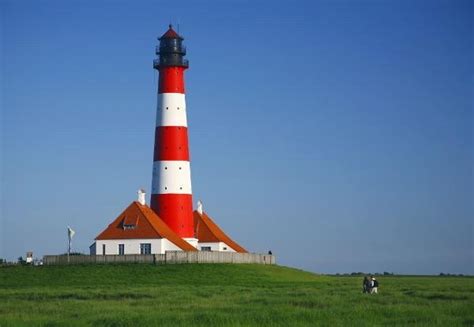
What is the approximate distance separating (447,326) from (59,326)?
1318cm

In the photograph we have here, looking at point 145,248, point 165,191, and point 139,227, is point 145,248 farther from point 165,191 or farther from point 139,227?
point 165,191

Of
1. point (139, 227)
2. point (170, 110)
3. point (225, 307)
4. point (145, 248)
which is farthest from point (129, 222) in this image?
point (225, 307)

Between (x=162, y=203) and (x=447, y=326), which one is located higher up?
(x=162, y=203)

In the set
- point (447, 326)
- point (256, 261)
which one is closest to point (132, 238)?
point (256, 261)

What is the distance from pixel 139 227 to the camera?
7694cm

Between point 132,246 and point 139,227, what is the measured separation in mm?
1686

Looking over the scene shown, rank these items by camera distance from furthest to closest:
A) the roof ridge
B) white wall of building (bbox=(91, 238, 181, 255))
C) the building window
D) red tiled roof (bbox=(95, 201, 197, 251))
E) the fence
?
the building window
white wall of building (bbox=(91, 238, 181, 255))
red tiled roof (bbox=(95, 201, 197, 251))
the roof ridge
the fence

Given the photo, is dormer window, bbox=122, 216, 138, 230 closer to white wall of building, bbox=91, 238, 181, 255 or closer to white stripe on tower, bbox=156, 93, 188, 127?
white wall of building, bbox=91, 238, 181, 255

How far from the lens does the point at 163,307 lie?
133 feet

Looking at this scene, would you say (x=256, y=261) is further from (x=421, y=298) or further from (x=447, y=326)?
(x=447, y=326)

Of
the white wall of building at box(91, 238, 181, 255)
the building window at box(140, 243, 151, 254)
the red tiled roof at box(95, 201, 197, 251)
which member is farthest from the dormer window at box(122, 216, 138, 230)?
the building window at box(140, 243, 151, 254)

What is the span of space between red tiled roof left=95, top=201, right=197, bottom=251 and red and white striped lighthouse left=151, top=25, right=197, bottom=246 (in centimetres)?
128

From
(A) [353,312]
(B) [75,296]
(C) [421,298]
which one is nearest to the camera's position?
(A) [353,312]

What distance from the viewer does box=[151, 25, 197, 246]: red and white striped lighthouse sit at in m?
77.1
